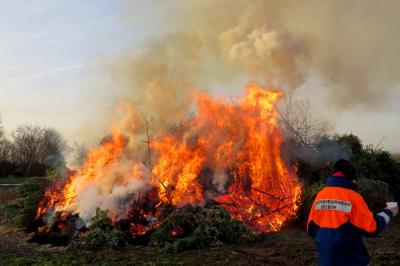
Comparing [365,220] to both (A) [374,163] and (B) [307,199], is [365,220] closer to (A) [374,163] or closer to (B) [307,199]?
(B) [307,199]

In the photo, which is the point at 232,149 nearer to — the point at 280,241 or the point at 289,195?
the point at 289,195

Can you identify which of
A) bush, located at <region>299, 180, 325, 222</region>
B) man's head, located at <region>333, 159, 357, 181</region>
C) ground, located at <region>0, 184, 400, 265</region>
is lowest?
ground, located at <region>0, 184, 400, 265</region>

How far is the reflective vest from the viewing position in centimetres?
429

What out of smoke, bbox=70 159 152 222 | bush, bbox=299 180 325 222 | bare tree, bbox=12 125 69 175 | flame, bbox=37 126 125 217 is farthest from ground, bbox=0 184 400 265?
bare tree, bbox=12 125 69 175

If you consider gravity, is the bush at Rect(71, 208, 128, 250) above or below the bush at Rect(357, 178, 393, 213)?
below

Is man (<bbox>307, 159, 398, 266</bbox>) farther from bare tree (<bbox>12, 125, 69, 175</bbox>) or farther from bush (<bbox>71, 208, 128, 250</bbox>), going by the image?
bare tree (<bbox>12, 125, 69, 175</bbox>)

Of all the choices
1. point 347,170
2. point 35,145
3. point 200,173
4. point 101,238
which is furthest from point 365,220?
point 35,145

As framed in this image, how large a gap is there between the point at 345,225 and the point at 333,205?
0.78 ft

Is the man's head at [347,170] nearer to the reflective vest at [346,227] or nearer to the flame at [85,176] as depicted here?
the reflective vest at [346,227]

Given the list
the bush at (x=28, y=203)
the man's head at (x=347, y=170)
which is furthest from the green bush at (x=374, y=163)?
the bush at (x=28, y=203)

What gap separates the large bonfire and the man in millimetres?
6060

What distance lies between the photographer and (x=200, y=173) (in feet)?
37.4

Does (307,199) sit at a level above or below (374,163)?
below

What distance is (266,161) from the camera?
11695 millimetres
